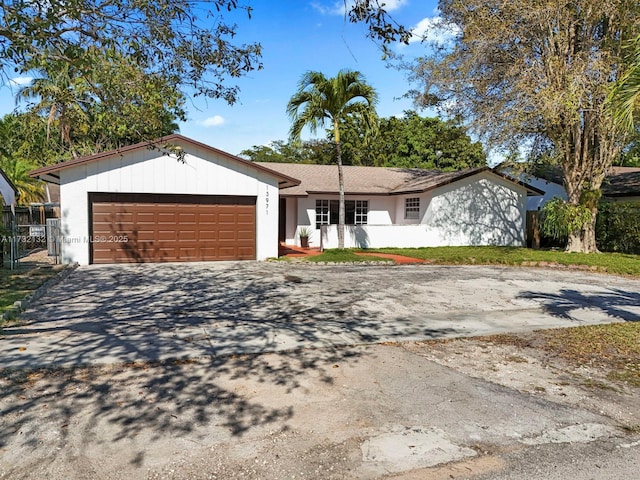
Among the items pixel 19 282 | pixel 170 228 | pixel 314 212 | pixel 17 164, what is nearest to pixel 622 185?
pixel 314 212

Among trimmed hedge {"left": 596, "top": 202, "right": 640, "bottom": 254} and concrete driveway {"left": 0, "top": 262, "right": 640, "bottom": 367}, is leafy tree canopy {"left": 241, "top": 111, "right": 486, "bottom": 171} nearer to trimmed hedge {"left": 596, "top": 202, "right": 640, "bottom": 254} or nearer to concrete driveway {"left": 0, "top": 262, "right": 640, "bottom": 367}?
trimmed hedge {"left": 596, "top": 202, "right": 640, "bottom": 254}

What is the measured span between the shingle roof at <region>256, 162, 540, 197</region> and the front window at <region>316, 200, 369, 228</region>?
30.2 inches

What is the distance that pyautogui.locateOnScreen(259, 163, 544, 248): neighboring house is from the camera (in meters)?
20.6

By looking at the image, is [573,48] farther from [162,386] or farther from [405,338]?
[162,386]

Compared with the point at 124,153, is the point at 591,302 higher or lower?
lower

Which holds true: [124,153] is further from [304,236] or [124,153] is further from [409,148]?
[409,148]

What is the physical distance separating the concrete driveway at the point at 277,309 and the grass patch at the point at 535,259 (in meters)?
1.29

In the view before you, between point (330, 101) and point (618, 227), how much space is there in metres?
12.6

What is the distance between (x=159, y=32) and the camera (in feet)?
19.3

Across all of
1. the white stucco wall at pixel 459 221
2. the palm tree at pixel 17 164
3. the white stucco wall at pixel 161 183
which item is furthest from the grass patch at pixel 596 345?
the palm tree at pixel 17 164

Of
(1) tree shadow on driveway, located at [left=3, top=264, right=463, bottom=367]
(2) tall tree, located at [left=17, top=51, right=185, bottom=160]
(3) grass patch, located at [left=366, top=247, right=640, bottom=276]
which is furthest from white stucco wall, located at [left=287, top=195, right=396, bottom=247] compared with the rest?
(2) tall tree, located at [left=17, top=51, right=185, bottom=160]

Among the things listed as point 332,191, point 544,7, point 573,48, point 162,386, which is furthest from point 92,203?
point 573,48

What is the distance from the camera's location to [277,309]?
8555 millimetres

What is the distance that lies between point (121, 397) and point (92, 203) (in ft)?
40.0
